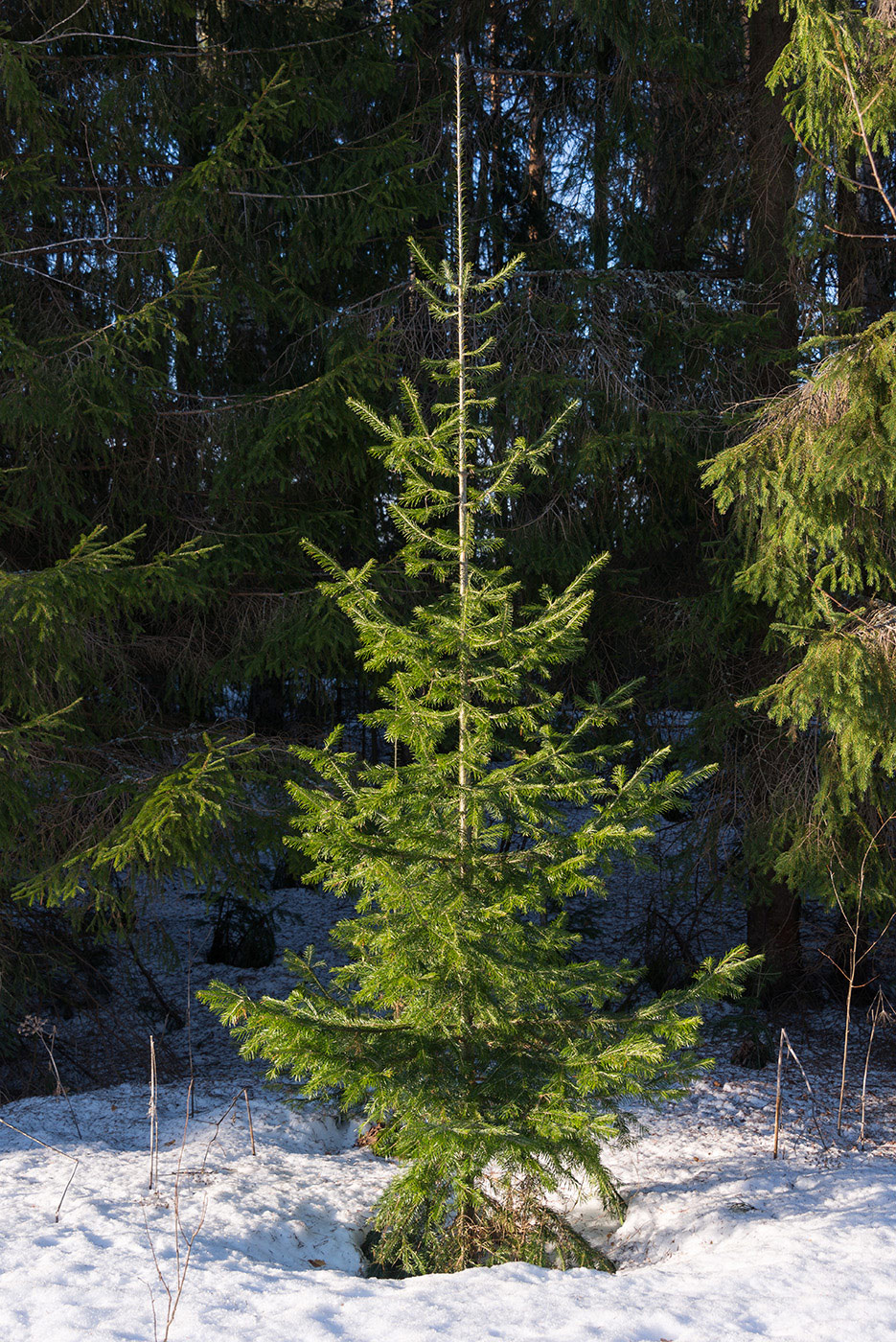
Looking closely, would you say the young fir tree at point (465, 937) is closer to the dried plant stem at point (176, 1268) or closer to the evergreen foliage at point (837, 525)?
the dried plant stem at point (176, 1268)

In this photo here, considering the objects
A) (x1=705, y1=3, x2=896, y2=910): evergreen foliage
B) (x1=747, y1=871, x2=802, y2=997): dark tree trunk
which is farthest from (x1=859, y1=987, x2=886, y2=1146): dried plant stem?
(x1=705, y1=3, x2=896, y2=910): evergreen foliage

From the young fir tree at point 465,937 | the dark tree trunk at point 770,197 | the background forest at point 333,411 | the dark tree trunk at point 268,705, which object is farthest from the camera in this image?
the dark tree trunk at point 268,705

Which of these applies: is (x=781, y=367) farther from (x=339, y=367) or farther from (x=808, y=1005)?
(x=808, y=1005)

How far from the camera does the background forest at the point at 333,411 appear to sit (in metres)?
5.23

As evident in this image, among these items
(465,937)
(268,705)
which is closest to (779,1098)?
(465,937)

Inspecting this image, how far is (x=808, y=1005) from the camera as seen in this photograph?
7.25 m

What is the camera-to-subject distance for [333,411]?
18.9ft

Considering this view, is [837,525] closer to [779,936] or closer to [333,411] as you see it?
[333,411]

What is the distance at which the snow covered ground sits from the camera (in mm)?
3047

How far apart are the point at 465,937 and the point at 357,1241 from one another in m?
1.80

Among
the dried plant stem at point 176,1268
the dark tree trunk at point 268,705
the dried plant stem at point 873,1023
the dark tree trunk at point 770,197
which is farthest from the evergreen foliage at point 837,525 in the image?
the dark tree trunk at point 268,705

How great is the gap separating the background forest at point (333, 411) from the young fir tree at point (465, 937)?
1595mm

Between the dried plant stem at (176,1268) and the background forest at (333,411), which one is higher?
the background forest at (333,411)

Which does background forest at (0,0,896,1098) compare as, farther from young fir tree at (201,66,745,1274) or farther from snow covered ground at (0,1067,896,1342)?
young fir tree at (201,66,745,1274)
